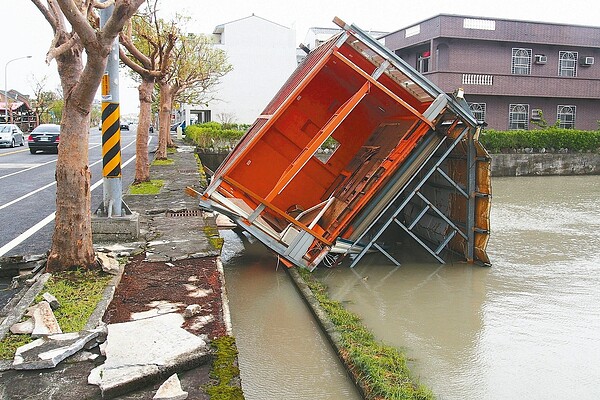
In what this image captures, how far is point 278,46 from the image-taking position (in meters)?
42.7

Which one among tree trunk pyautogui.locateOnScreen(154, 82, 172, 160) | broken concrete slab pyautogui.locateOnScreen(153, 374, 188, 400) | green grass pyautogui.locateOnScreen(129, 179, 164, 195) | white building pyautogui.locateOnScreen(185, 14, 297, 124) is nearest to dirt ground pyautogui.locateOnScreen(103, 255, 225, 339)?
broken concrete slab pyautogui.locateOnScreen(153, 374, 188, 400)

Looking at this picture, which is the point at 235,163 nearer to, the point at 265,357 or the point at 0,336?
the point at 265,357

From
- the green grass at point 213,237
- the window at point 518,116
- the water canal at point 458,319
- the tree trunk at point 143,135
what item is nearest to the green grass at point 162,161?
the tree trunk at point 143,135

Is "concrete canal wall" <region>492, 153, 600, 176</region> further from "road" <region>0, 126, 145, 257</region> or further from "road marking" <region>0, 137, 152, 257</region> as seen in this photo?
"road marking" <region>0, 137, 152, 257</region>

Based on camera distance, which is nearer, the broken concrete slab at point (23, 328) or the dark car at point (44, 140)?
the broken concrete slab at point (23, 328)

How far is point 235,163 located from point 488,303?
4089mm

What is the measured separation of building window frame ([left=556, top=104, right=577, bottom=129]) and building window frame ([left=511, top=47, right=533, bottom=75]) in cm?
279

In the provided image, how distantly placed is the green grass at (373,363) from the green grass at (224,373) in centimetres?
108

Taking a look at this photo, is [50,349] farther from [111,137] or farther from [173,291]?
[111,137]

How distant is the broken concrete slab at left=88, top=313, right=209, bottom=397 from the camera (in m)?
3.80

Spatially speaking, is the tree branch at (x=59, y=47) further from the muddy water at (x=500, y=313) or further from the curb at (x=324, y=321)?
the muddy water at (x=500, y=313)

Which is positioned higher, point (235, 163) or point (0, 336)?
point (235, 163)

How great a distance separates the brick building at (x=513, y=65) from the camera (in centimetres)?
2714

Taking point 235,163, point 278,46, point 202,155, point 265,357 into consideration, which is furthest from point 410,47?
point 265,357
